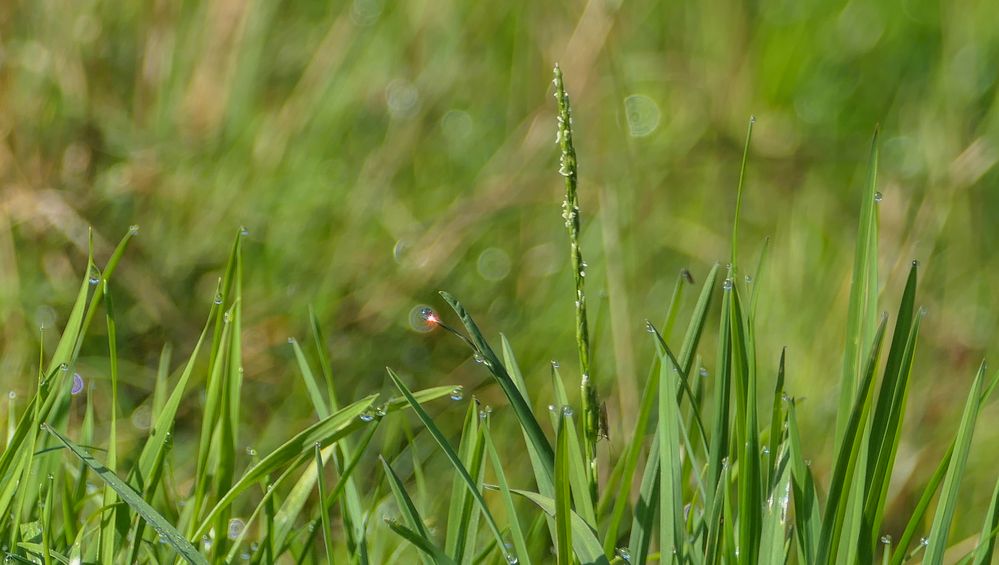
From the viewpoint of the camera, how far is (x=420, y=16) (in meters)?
2.45

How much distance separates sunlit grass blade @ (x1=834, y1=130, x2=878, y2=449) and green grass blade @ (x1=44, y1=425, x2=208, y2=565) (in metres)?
0.48

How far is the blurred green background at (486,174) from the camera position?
1.89 meters

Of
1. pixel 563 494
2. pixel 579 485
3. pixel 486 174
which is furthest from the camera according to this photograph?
pixel 486 174

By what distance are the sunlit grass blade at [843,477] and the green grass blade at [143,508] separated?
0.44 m

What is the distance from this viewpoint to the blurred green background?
1.89 meters

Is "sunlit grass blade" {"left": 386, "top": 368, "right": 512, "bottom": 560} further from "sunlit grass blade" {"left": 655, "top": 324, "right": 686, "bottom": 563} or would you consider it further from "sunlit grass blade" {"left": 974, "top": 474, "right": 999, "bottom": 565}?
"sunlit grass blade" {"left": 974, "top": 474, "right": 999, "bottom": 565}

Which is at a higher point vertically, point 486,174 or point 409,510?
point 486,174

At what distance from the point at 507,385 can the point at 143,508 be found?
0.27 metres

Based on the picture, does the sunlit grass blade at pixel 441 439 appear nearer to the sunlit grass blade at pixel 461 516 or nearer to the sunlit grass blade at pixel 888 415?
the sunlit grass blade at pixel 461 516

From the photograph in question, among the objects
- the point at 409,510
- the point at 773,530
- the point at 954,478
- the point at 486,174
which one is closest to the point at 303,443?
the point at 409,510

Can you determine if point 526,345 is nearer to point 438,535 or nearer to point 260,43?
point 438,535

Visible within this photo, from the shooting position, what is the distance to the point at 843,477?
0.83m

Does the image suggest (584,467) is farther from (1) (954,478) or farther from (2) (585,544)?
(1) (954,478)

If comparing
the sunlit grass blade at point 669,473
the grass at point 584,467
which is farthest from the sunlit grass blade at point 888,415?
the sunlit grass blade at point 669,473
